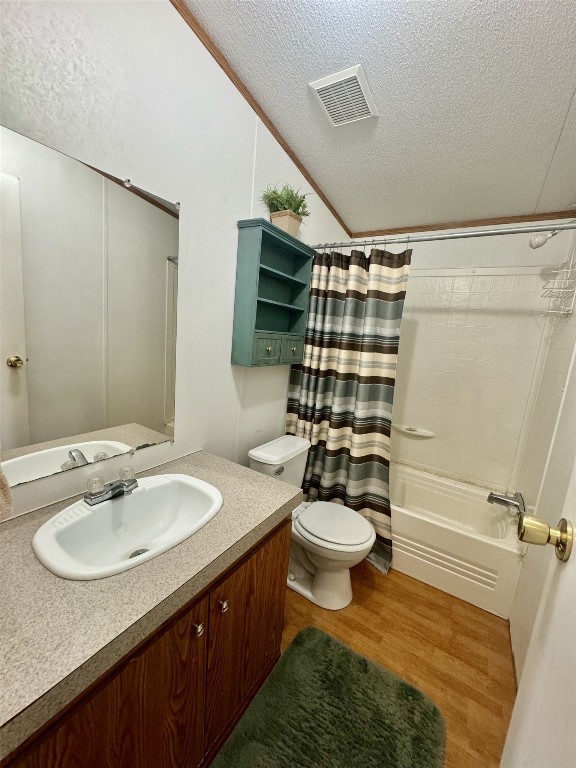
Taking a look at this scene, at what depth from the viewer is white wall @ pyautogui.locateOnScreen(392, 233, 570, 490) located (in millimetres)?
2062

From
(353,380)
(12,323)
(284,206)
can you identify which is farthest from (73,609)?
(284,206)

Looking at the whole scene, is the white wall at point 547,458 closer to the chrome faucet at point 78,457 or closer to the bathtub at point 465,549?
the bathtub at point 465,549

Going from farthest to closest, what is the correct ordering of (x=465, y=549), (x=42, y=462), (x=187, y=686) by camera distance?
(x=465, y=549)
(x=42, y=462)
(x=187, y=686)

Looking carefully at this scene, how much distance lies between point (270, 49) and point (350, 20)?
12.7 inches

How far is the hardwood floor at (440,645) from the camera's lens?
1140 mm

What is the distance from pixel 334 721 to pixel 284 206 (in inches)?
87.1

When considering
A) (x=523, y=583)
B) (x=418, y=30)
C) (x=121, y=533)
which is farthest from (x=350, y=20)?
(x=523, y=583)

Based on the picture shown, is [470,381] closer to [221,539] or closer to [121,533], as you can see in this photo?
[221,539]

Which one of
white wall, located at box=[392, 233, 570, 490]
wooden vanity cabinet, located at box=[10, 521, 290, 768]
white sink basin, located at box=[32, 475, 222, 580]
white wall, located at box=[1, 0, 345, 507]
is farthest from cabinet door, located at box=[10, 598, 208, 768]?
white wall, located at box=[392, 233, 570, 490]

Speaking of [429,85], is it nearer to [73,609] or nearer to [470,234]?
[470,234]

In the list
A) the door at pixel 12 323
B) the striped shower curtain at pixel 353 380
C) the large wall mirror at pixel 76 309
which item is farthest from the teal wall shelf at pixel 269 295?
the door at pixel 12 323

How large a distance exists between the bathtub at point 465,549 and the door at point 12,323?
1.89 meters

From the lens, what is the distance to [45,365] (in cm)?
89

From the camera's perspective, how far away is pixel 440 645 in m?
1.45
